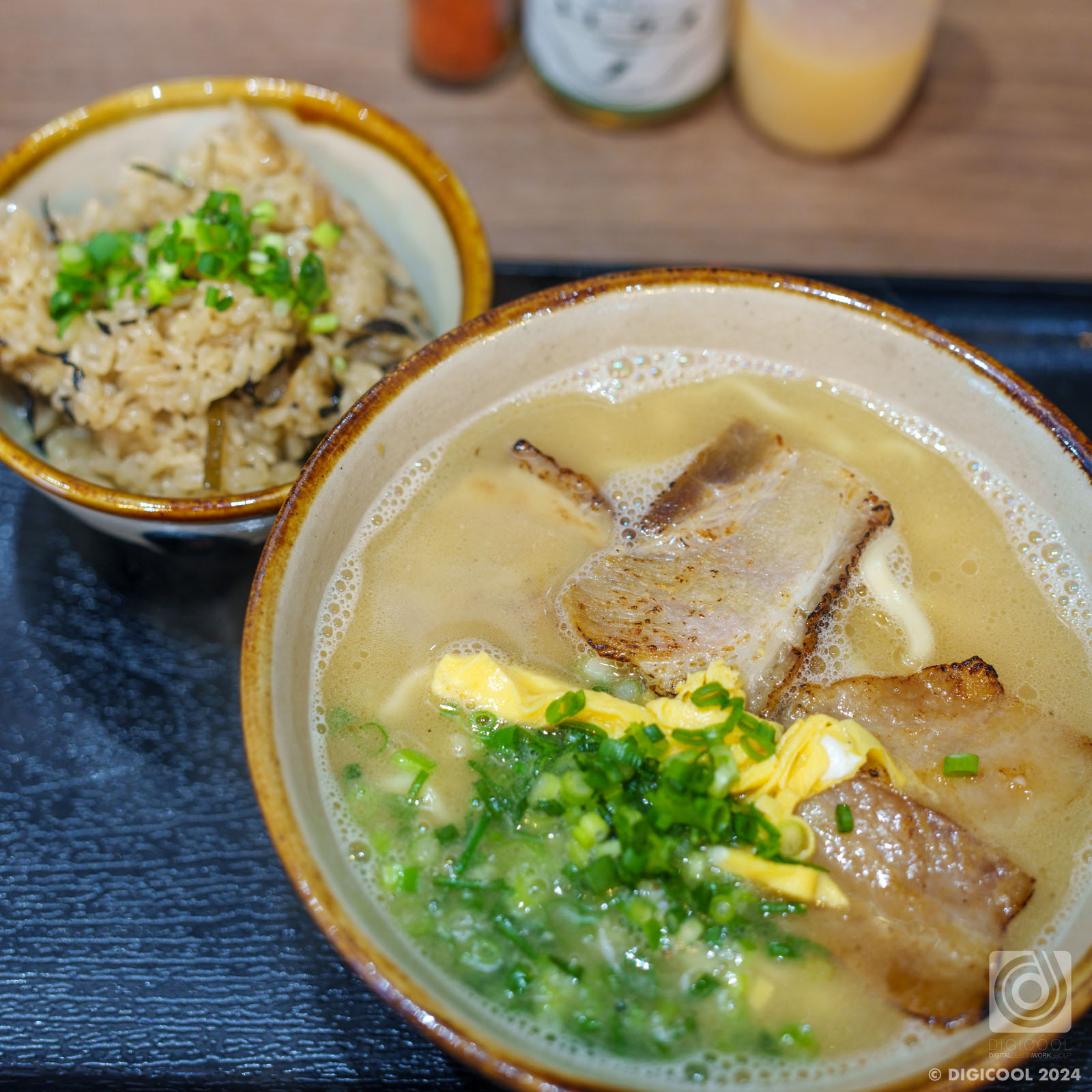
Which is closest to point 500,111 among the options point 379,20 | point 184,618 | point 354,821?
point 379,20

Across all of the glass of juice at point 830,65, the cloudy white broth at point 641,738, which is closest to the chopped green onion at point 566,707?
the cloudy white broth at point 641,738

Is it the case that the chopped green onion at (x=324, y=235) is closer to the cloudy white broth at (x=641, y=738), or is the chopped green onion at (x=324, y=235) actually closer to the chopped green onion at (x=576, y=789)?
the cloudy white broth at (x=641, y=738)

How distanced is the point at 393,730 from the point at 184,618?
86cm

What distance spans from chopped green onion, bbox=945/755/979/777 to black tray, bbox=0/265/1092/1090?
22.8 inches

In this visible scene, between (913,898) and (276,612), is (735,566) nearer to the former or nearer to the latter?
(913,898)

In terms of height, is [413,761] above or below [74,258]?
below

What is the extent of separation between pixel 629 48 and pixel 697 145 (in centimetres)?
44

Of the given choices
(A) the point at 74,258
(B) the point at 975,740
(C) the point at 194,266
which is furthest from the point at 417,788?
(A) the point at 74,258

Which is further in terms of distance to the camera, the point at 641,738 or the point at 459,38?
the point at 459,38

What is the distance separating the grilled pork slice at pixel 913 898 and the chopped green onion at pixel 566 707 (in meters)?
0.34

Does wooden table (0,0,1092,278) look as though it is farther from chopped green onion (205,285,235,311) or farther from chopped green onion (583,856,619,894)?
chopped green onion (583,856,619,894)

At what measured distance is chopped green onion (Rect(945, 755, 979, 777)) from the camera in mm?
1570

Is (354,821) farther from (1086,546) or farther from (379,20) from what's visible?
(379,20)

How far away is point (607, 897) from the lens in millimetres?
1487
